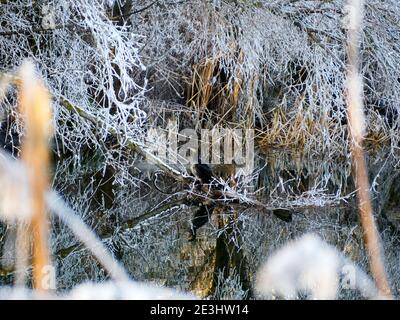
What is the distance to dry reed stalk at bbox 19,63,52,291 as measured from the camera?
381 centimetres

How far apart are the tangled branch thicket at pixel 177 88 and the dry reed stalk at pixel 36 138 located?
0.06 meters

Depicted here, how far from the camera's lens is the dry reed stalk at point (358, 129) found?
4.07m

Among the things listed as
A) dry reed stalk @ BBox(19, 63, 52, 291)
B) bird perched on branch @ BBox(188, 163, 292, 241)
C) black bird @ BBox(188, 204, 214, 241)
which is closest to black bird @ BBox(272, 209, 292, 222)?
bird perched on branch @ BBox(188, 163, 292, 241)

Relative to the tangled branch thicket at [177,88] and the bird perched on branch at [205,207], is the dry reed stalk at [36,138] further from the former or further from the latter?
the bird perched on branch at [205,207]

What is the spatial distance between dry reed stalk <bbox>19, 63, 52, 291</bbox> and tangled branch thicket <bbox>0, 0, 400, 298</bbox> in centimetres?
6

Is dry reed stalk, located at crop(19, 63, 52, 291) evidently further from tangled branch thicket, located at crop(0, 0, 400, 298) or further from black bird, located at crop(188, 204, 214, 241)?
black bird, located at crop(188, 204, 214, 241)

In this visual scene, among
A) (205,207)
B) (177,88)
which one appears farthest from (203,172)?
(177,88)

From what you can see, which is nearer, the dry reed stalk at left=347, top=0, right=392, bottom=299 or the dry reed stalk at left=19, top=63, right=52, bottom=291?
the dry reed stalk at left=19, top=63, right=52, bottom=291

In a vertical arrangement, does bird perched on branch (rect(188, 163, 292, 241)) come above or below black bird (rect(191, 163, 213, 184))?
below

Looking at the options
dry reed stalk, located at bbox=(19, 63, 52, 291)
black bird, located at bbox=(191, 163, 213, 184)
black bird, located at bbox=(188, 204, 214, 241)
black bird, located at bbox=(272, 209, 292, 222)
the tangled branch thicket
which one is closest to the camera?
dry reed stalk, located at bbox=(19, 63, 52, 291)

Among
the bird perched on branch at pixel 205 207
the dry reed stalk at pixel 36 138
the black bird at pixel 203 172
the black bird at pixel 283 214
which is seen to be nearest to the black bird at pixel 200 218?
the bird perched on branch at pixel 205 207

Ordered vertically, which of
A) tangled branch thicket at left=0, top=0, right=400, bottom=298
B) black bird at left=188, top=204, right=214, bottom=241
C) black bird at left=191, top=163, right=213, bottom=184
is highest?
tangled branch thicket at left=0, top=0, right=400, bottom=298

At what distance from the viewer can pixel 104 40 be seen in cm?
379
